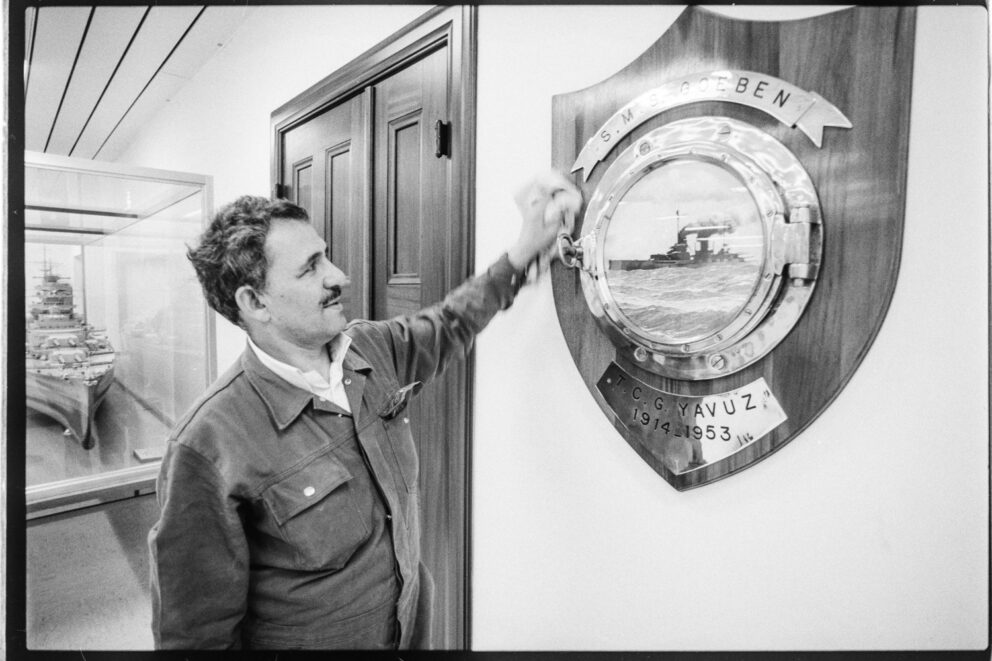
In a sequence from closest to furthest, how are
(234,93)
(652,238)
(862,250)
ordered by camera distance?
(862,250), (652,238), (234,93)

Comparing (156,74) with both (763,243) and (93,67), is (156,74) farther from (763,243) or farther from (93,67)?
(763,243)

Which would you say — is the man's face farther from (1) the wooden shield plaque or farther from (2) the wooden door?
(1) the wooden shield plaque

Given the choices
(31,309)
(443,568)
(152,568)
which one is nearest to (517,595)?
(443,568)

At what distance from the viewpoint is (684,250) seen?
926 millimetres

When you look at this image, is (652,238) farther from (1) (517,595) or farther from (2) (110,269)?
(2) (110,269)

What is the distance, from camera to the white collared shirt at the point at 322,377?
96 centimetres

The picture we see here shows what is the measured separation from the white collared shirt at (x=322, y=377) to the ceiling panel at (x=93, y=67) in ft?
1.85

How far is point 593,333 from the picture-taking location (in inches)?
39.2

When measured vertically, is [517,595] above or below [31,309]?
below

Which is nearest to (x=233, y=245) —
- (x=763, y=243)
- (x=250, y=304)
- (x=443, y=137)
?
(x=250, y=304)

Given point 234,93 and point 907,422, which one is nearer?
point 907,422

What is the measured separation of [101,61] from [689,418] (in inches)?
53.2

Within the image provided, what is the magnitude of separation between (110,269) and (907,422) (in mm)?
1496

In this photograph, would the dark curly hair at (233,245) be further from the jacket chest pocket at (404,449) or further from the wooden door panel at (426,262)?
the jacket chest pocket at (404,449)
